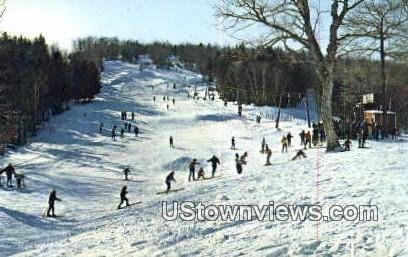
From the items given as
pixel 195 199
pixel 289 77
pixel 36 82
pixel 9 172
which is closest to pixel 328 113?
pixel 195 199

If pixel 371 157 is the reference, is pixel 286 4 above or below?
above

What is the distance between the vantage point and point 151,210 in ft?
65.7

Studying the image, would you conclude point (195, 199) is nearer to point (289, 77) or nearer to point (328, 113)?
point (328, 113)

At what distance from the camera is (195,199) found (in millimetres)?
19234

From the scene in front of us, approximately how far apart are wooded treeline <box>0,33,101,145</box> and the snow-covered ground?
641 centimetres

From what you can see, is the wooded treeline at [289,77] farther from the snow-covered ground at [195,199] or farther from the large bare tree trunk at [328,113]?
the snow-covered ground at [195,199]

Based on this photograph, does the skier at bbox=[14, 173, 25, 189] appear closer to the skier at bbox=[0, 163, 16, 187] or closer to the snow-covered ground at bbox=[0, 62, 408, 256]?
the skier at bbox=[0, 163, 16, 187]

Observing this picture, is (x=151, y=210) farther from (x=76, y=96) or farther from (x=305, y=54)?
(x=76, y=96)

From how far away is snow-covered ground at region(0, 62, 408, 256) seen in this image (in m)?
12.0

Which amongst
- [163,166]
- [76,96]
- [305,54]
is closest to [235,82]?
[76,96]

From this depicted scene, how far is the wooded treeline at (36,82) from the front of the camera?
2295 inches

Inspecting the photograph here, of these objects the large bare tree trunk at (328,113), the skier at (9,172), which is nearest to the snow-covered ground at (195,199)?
the large bare tree trunk at (328,113)

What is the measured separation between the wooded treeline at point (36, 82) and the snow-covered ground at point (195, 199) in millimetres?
6410

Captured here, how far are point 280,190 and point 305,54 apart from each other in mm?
9098
